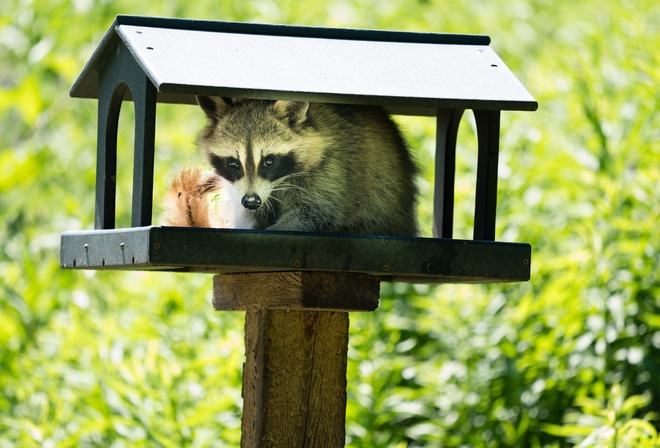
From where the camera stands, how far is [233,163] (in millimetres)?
3203

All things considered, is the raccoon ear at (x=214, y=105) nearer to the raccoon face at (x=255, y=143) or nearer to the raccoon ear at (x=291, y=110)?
the raccoon face at (x=255, y=143)

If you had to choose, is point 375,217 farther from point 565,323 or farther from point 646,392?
point 646,392

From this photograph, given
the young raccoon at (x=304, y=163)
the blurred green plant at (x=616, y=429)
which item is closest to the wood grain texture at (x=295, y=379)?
the young raccoon at (x=304, y=163)

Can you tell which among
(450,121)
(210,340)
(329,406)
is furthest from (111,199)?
(210,340)

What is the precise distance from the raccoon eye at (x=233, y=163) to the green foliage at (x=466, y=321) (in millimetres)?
1900

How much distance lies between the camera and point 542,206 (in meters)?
5.79

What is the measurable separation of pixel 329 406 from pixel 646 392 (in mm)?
2368

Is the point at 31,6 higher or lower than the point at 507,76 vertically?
higher

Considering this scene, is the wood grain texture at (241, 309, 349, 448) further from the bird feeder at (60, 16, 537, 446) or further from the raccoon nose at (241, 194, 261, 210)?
the raccoon nose at (241, 194, 261, 210)

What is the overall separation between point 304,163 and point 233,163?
0.73 ft

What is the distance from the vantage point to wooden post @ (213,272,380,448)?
3246 millimetres

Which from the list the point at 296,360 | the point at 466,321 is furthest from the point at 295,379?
the point at 466,321

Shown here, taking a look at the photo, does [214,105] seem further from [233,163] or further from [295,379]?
[295,379]

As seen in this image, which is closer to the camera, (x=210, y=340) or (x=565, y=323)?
(x=565, y=323)
